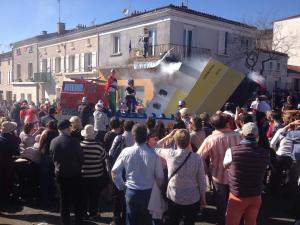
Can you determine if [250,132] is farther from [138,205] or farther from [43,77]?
[43,77]

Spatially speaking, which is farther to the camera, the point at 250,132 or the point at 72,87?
the point at 72,87

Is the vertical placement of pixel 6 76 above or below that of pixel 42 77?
above

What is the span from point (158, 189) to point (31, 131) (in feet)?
15.3

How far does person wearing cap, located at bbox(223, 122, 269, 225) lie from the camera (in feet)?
13.6

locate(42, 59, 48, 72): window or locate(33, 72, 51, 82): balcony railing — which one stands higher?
locate(42, 59, 48, 72): window

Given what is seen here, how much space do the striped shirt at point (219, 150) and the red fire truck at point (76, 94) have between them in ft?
34.0

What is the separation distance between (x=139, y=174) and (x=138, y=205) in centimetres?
40

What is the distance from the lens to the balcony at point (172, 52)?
21359 millimetres

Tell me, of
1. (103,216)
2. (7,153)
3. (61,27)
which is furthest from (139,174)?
(61,27)

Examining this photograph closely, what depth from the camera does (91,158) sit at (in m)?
5.52

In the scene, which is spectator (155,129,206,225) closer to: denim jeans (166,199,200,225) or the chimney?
denim jeans (166,199,200,225)

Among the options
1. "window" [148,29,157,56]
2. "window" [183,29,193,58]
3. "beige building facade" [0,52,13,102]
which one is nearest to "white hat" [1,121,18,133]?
"window" [148,29,157,56]

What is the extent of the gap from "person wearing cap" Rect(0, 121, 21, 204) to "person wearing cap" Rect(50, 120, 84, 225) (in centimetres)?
156

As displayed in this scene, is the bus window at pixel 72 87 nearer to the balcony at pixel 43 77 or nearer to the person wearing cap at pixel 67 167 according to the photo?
the person wearing cap at pixel 67 167
